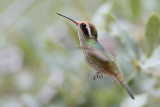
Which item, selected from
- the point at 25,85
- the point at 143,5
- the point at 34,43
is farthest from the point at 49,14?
the point at 143,5

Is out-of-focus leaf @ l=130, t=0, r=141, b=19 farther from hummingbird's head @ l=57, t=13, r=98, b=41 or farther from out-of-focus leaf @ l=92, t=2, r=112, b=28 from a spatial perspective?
hummingbird's head @ l=57, t=13, r=98, b=41

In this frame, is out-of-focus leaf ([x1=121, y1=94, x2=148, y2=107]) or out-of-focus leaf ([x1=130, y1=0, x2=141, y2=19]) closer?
out-of-focus leaf ([x1=121, y1=94, x2=148, y2=107])

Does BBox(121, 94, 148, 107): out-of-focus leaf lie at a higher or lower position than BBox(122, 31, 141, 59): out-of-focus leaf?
lower

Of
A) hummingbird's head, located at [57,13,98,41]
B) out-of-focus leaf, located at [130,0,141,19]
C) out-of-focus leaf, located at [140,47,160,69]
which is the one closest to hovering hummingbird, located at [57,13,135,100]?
hummingbird's head, located at [57,13,98,41]

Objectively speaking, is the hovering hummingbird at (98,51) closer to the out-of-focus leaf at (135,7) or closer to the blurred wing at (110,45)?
the blurred wing at (110,45)

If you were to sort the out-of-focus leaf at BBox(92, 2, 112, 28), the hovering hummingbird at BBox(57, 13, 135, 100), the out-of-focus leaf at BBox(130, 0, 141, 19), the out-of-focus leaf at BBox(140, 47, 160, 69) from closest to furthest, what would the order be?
the out-of-focus leaf at BBox(140, 47, 160, 69), the hovering hummingbird at BBox(57, 13, 135, 100), the out-of-focus leaf at BBox(92, 2, 112, 28), the out-of-focus leaf at BBox(130, 0, 141, 19)

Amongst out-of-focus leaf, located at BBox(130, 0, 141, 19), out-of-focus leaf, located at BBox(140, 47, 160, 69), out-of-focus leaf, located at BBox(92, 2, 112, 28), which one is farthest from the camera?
out-of-focus leaf, located at BBox(130, 0, 141, 19)

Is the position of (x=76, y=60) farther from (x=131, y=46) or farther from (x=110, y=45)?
(x=110, y=45)

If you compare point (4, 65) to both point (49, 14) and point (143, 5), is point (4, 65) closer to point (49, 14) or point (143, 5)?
point (49, 14)

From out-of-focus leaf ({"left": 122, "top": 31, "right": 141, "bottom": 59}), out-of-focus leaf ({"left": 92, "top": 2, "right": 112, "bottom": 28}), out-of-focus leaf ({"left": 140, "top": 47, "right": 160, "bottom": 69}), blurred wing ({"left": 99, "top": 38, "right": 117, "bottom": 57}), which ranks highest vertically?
out-of-focus leaf ({"left": 92, "top": 2, "right": 112, "bottom": 28})
